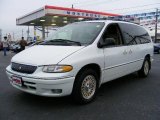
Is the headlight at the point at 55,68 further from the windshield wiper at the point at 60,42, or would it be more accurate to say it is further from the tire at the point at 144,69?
the tire at the point at 144,69

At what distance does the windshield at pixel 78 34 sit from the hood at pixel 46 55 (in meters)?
0.31

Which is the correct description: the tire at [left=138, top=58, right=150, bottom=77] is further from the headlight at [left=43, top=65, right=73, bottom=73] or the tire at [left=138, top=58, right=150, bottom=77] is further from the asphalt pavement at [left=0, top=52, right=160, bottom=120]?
the headlight at [left=43, top=65, right=73, bottom=73]

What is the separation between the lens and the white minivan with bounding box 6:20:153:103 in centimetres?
404

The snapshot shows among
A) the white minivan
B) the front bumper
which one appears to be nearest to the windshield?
the white minivan

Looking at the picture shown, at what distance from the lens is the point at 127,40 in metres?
5.89

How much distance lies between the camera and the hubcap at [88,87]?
176 inches

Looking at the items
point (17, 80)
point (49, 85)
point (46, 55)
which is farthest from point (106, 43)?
point (17, 80)

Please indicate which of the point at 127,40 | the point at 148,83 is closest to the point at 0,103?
the point at 127,40

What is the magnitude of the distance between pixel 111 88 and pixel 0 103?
A: 8.71ft

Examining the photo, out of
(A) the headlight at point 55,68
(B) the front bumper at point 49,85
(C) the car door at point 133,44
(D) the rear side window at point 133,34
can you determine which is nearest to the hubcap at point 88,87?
(B) the front bumper at point 49,85

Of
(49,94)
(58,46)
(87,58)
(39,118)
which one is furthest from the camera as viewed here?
(58,46)

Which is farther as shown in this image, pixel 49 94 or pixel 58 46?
pixel 58 46

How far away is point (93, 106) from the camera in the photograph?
4.41 m

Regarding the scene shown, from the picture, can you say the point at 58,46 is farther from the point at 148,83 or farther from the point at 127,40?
the point at 148,83
